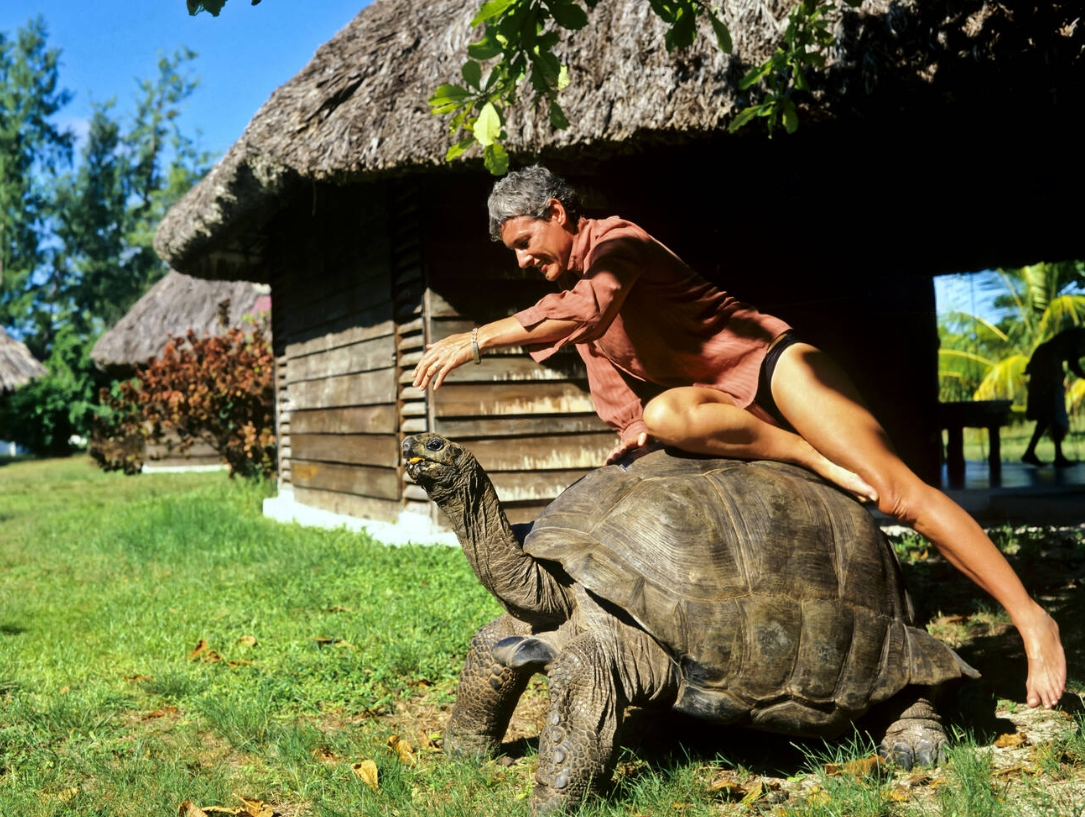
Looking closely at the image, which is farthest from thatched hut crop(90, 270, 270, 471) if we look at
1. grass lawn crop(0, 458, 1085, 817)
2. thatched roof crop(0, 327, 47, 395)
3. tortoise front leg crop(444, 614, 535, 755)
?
tortoise front leg crop(444, 614, 535, 755)

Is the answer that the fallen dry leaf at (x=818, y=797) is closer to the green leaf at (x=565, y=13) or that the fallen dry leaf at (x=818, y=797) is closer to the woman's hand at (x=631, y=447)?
the woman's hand at (x=631, y=447)

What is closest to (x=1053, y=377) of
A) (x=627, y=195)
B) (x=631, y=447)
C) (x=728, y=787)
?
(x=627, y=195)

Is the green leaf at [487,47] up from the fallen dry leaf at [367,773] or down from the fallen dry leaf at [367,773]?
up

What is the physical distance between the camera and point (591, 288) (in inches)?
108

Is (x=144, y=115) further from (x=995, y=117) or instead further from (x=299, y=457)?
(x=995, y=117)

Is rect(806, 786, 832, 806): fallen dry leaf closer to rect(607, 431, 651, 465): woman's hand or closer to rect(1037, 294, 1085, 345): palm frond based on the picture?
rect(607, 431, 651, 465): woman's hand

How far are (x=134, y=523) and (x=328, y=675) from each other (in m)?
5.52

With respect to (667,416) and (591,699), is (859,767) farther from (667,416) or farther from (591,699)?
(667,416)

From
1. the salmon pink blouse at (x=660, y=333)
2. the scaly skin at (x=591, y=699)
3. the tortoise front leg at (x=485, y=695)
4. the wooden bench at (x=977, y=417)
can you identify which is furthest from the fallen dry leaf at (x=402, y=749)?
the wooden bench at (x=977, y=417)

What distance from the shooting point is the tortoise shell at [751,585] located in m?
2.67

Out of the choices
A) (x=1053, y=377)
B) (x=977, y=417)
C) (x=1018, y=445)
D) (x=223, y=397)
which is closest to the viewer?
(x=977, y=417)

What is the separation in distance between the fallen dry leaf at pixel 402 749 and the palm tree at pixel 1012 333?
16933 mm

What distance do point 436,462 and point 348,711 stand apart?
1515 mm

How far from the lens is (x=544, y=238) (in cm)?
297
